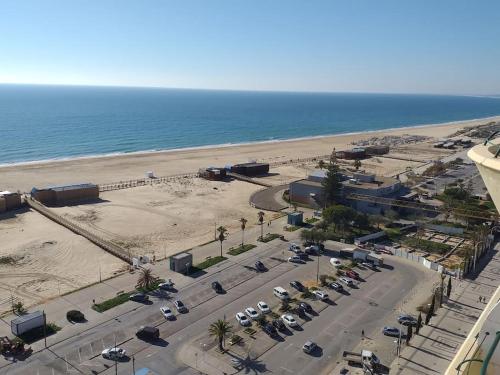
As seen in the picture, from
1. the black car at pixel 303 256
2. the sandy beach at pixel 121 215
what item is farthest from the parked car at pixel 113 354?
the black car at pixel 303 256

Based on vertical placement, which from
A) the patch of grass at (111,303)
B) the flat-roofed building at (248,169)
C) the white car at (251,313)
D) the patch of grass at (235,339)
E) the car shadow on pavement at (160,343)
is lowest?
the car shadow on pavement at (160,343)

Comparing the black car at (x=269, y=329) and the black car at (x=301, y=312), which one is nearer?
the black car at (x=269, y=329)

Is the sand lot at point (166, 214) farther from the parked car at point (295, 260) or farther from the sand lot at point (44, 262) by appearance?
the parked car at point (295, 260)

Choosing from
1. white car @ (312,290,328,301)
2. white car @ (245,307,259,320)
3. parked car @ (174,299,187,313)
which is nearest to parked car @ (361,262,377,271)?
white car @ (312,290,328,301)

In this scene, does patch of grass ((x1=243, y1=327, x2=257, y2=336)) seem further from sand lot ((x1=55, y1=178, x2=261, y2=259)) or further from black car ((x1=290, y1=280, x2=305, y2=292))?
sand lot ((x1=55, y1=178, x2=261, y2=259))

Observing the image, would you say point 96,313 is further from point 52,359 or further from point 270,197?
point 270,197

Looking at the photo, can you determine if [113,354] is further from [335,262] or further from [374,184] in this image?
[374,184]
